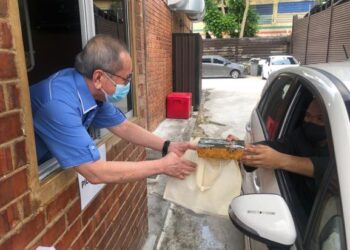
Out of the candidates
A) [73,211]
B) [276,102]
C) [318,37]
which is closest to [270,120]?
[276,102]

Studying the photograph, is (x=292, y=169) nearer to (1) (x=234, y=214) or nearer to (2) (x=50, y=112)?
(1) (x=234, y=214)

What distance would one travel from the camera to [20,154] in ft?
4.17

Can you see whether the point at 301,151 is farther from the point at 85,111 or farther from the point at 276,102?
the point at 85,111

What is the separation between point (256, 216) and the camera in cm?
139

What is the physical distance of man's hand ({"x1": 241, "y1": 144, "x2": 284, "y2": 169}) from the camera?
1.87 m

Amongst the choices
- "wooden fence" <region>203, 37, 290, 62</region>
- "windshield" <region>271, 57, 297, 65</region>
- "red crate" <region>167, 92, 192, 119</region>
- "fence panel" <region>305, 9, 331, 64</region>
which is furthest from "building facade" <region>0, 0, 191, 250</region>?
"wooden fence" <region>203, 37, 290, 62</region>

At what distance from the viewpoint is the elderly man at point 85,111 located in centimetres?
146

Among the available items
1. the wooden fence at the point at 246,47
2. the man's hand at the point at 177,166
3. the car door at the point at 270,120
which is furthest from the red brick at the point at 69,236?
the wooden fence at the point at 246,47

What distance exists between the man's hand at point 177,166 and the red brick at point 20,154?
72 cm

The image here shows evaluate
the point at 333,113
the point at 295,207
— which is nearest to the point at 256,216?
the point at 295,207

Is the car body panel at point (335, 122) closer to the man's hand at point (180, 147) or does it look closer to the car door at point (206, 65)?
the man's hand at point (180, 147)

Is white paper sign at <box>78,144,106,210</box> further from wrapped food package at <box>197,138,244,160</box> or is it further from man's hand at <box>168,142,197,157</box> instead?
wrapped food package at <box>197,138,244,160</box>

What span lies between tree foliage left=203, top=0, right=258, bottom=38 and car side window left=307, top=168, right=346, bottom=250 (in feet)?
A: 93.8

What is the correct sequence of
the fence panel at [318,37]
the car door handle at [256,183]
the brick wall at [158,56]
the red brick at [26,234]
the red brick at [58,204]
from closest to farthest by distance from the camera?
1. the red brick at [26,234]
2. the red brick at [58,204]
3. the car door handle at [256,183]
4. the brick wall at [158,56]
5. the fence panel at [318,37]
